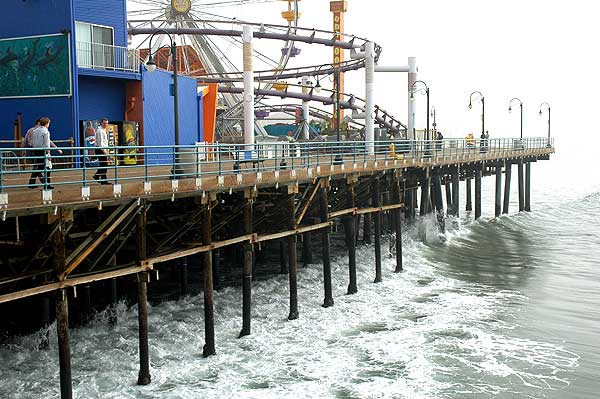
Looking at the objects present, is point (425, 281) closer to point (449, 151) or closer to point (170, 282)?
point (170, 282)

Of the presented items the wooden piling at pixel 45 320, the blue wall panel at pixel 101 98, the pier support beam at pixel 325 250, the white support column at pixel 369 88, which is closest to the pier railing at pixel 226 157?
the pier support beam at pixel 325 250

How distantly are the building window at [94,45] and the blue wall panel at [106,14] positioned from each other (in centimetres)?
22

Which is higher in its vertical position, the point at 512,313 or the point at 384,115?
the point at 384,115

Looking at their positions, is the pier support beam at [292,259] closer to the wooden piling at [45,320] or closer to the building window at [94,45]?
the wooden piling at [45,320]

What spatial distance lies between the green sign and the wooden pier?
4231mm

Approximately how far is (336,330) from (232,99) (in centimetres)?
4706

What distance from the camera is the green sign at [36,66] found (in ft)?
80.0

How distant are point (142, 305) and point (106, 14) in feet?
47.0

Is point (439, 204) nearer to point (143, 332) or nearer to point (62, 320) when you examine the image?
point (143, 332)

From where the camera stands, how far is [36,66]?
81.1 feet

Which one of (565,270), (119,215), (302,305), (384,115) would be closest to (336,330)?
(302,305)

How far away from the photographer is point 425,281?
30.1 meters

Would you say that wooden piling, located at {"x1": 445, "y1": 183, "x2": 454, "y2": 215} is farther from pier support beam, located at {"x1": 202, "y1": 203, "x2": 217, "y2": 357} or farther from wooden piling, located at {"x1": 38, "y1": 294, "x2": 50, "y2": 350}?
wooden piling, located at {"x1": 38, "y1": 294, "x2": 50, "y2": 350}

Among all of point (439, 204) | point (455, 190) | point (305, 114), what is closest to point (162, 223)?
point (439, 204)
